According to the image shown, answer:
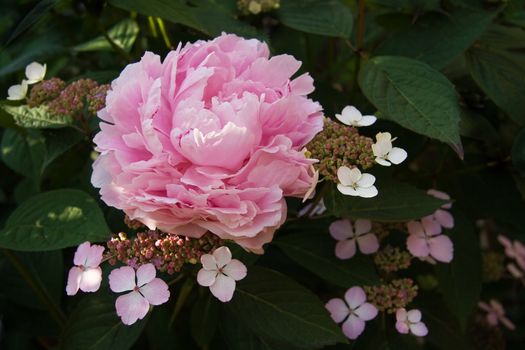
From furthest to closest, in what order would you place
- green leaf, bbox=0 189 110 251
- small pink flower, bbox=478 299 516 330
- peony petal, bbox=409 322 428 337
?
small pink flower, bbox=478 299 516 330 < peony petal, bbox=409 322 428 337 < green leaf, bbox=0 189 110 251

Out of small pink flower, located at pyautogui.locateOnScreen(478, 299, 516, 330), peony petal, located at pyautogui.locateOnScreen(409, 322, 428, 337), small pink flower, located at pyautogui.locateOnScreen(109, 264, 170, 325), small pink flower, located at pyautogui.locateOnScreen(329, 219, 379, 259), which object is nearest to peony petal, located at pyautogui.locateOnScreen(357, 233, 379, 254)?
small pink flower, located at pyautogui.locateOnScreen(329, 219, 379, 259)

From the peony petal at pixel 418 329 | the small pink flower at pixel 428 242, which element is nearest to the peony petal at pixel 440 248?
the small pink flower at pixel 428 242

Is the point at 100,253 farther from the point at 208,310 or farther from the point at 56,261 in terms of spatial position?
the point at 56,261

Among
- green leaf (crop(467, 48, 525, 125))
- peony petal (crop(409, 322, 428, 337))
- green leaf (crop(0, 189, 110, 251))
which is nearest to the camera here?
green leaf (crop(0, 189, 110, 251))

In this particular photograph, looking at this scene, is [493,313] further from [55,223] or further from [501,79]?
[55,223]

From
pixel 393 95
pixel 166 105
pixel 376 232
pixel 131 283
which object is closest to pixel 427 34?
pixel 393 95

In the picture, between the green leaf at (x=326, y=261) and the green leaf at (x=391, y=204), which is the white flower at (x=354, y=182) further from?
the green leaf at (x=326, y=261)

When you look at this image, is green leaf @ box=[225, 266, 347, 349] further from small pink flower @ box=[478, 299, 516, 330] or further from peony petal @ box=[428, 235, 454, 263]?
small pink flower @ box=[478, 299, 516, 330]
